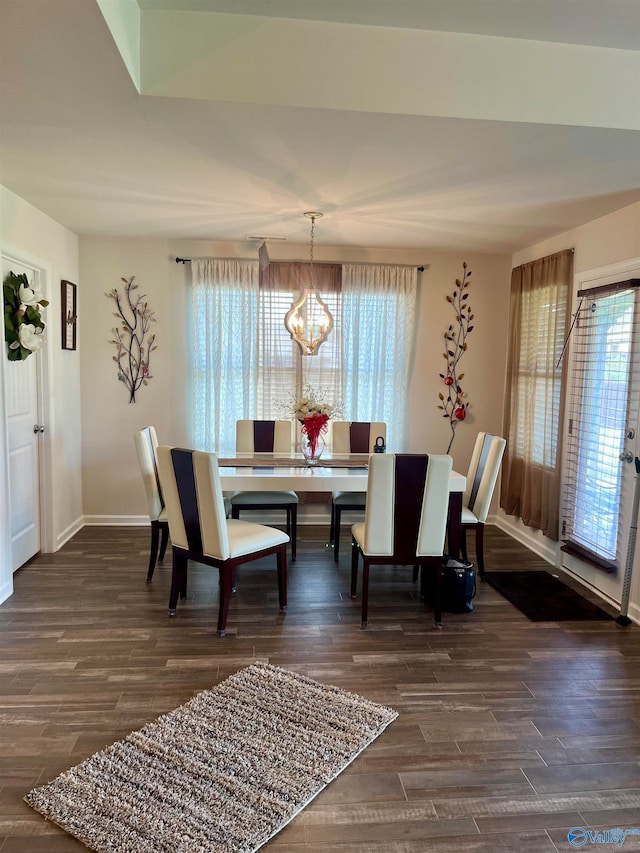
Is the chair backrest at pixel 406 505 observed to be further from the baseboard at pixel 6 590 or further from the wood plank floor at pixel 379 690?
the baseboard at pixel 6 590

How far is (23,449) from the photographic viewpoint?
4039 millimetres

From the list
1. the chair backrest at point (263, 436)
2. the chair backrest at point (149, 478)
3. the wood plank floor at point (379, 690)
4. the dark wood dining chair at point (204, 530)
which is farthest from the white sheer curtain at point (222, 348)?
the dark wood dining chair at point (204, 530)

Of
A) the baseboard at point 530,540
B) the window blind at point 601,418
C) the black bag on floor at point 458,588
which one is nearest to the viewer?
the black bag on floor at point 458,588

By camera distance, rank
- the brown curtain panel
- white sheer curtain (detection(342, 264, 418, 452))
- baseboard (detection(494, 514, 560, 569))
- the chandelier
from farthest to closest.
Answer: white sheer curtain (detection(342, 264, 418, 452))
baseboard (detection(494, 514, 560, 569))
the brown curtain panel
the chandelier

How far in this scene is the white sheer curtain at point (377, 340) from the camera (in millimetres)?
5117

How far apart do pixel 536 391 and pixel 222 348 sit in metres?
2.72

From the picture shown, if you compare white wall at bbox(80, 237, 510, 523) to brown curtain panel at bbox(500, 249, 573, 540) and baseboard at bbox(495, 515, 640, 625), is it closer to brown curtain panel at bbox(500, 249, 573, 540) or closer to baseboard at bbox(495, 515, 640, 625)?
brown curtain panel at bbox(500, 249, 573, 540)

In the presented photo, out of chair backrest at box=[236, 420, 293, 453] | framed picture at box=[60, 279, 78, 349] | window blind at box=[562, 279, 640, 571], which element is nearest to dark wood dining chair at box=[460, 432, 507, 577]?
window blind at box=[562, 279, 640, 571]

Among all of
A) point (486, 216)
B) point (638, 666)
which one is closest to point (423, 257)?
point (486, 216)

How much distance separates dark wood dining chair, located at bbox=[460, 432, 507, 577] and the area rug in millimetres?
1750

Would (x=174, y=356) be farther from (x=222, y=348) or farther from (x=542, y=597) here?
(x=542, y=597)

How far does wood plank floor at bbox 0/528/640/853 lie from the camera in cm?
187

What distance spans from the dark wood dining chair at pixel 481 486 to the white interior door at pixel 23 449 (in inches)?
122

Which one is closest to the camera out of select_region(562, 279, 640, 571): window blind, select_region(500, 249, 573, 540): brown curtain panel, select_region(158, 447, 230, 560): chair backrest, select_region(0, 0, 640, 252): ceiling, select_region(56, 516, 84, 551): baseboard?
select_region(0, 0, 640, 252): ceiling
